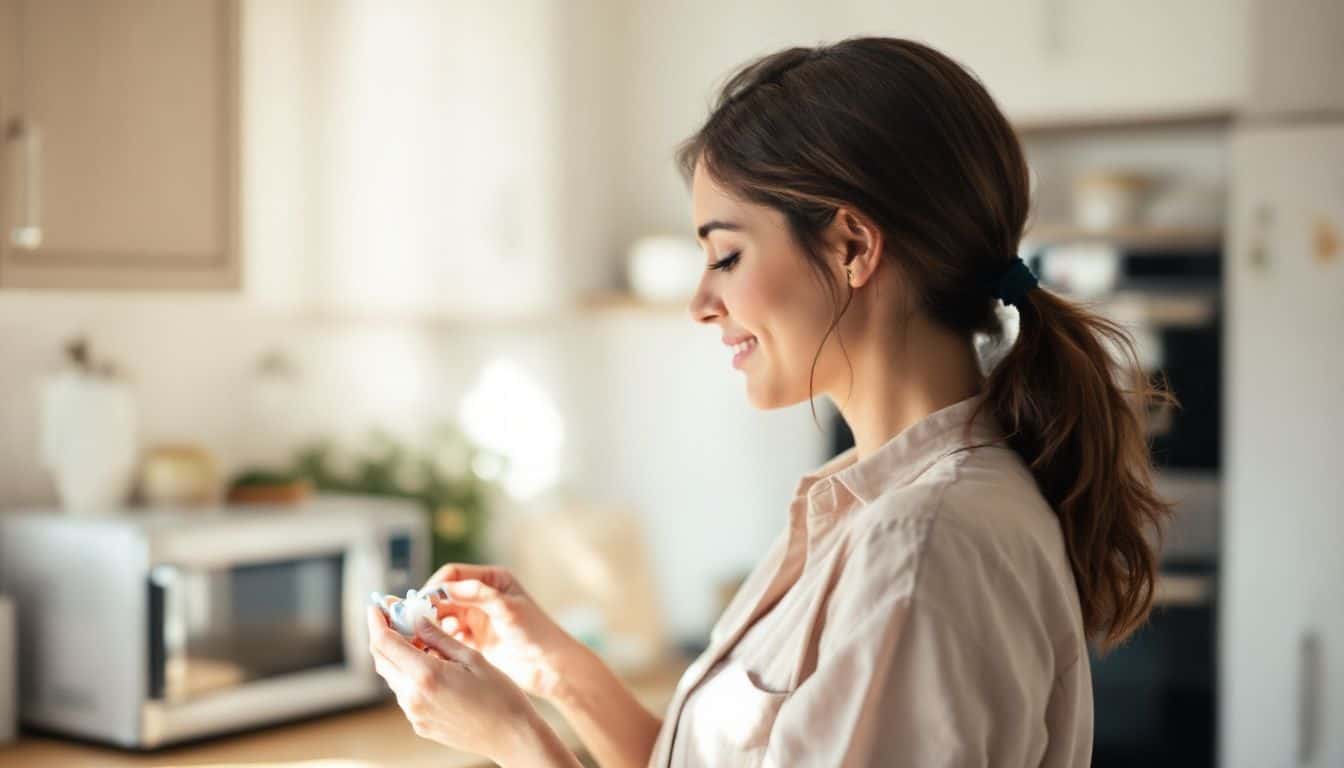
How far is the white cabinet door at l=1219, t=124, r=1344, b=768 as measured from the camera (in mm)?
2670

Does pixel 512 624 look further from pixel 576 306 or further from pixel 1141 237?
pixel 1141 237

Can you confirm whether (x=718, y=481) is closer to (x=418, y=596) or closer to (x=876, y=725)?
(x=418, y=596)

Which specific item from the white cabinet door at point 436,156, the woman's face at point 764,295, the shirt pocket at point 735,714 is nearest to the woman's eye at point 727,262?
the woman's face at point 764,295

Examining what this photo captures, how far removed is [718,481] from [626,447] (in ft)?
0.78

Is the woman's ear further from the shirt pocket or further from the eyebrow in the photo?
the shirt pocket

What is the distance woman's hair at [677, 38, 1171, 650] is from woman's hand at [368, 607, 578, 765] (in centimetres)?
46

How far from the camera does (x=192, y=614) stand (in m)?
2.07

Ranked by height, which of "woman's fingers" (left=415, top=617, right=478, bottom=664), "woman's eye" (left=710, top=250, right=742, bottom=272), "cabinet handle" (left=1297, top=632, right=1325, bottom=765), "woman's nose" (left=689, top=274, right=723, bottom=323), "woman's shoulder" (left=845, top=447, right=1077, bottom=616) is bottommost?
"cabinet handle" (left=1297, top=632, right=1325, bottom=765)

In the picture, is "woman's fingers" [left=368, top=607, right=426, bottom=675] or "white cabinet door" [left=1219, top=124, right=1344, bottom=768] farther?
"white cabinet door" [left=1219, top=124, right=1344, bottom=768]

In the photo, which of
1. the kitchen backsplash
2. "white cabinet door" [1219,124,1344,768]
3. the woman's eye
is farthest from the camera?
"white cabinet door" [1219,124,1344,768]

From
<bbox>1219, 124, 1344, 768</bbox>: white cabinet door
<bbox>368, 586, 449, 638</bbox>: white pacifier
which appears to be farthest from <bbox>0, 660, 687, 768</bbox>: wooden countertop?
<bbox>1219, 124, 1344, 768</bbox>: white cabinet door

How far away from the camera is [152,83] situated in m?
2.13

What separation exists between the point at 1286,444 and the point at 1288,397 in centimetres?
9

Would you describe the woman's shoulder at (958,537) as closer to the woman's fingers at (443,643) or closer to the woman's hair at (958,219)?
the woman's hair at (958,219)
